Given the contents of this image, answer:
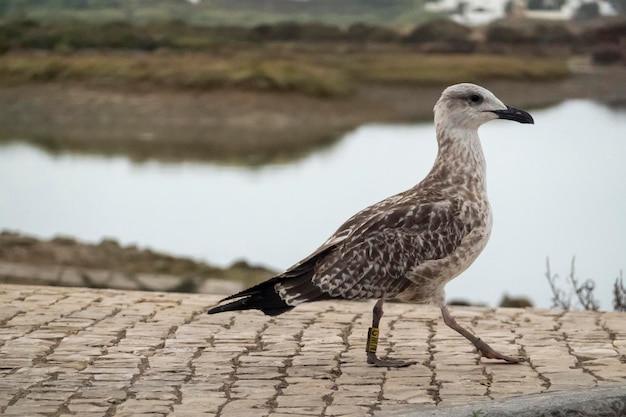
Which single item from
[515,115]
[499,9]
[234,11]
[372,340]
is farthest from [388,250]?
[234,11]

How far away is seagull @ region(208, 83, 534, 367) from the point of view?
6.37 metres

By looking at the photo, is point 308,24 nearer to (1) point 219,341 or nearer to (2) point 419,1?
(2) point 419,1

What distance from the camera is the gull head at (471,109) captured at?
6734 millimetres

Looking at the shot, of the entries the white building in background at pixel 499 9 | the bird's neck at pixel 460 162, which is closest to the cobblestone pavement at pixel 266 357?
the bird's neck at pixel 460 162

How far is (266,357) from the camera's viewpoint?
7062mm

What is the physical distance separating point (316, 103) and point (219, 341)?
527cm

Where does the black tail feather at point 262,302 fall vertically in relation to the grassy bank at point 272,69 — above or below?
below

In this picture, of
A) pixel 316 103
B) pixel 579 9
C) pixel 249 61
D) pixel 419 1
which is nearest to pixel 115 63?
pixel 249 61

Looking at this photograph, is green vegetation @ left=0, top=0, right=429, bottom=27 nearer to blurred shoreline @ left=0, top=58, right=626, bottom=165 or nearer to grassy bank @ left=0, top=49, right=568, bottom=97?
grassy bank @ left=0, top=49, right=568, bottom=97

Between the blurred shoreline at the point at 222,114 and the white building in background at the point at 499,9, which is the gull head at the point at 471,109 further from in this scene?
the white building in background at the point at 499,9

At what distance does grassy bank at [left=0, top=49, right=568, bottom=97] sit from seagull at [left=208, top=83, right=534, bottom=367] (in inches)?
214

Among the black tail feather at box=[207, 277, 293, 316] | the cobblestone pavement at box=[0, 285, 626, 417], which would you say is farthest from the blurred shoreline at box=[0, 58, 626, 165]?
the black tail feather at box=[207, 277, 293, 316]

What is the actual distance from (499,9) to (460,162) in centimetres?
601

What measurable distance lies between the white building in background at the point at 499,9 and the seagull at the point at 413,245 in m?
5.83
